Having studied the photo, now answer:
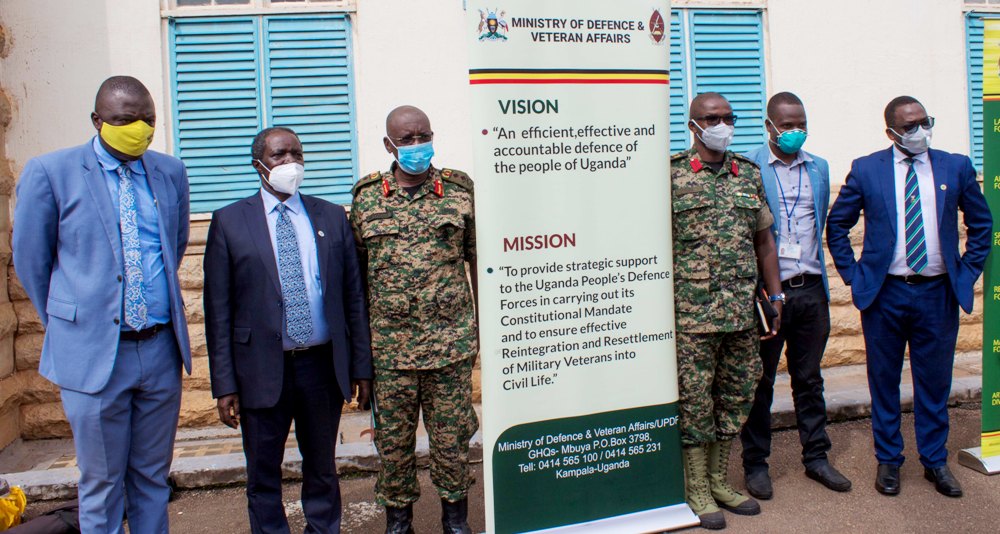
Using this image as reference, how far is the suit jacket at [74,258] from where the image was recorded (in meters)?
3.17

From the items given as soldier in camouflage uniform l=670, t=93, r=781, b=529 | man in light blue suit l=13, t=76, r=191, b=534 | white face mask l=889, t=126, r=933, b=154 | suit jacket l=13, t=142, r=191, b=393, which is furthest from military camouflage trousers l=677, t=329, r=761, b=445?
suit jacket l=13, t=142, r=191, b=393

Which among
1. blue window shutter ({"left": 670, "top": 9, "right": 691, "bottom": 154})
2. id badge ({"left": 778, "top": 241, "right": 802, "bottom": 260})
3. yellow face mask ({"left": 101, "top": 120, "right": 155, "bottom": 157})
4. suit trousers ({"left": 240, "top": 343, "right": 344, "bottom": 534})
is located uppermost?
blue window shutter ({"left": 670, "top": 9, "right": 691, "bottom": 154})

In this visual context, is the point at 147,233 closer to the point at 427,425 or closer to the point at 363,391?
the point at 363,391

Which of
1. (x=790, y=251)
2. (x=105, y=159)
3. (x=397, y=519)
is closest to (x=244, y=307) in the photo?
(x=105, y=159)

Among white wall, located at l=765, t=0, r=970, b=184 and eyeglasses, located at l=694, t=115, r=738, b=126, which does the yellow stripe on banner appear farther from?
white wall, located at l=765, t=0, r=970, b=184

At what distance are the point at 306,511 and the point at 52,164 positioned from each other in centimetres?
182

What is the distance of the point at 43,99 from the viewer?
5.60 m

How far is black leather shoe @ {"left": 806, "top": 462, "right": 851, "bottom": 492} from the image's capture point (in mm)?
4375

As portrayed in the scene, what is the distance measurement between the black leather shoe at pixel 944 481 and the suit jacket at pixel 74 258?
4032 mm

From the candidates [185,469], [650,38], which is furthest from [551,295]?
[185,469]

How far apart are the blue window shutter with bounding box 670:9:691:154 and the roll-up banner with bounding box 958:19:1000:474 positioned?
2.36 metres

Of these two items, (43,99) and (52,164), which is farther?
(43,99)

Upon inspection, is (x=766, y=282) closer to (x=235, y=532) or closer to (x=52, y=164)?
(x=235, y=532)

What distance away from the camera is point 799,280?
437 cm
